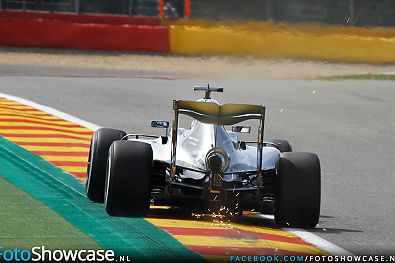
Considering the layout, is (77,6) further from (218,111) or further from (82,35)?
(218,111)

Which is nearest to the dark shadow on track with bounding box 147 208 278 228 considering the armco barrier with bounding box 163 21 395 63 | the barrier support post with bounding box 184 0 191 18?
the armco barrier with bounding box 163 21 395 63

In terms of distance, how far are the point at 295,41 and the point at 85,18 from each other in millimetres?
14684

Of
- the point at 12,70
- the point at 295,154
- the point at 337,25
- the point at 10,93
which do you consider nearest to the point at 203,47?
the point at 337,25

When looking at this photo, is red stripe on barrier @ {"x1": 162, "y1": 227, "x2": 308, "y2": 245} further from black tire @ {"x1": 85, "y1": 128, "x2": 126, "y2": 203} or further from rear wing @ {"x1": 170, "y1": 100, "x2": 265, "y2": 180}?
black tire @ {"x1": 85, "y1": 128, "x2": 126, "y2": 203}

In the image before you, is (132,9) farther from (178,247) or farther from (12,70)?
(178,247)

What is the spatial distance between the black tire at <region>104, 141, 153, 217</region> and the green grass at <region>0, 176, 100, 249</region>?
0.43 m

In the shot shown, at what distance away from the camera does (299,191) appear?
364 inches

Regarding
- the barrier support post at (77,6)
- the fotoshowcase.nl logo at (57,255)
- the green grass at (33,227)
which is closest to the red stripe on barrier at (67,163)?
the green grass at (33,227)

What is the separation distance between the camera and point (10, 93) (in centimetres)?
2044

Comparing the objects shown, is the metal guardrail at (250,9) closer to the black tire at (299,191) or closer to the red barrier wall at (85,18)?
the red barrier wall at (85,18)

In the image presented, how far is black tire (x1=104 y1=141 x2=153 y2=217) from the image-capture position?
9.12 meters

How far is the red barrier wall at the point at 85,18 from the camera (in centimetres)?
2914

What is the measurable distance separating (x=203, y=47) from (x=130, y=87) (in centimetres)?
389

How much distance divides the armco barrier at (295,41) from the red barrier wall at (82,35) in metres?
10.00
